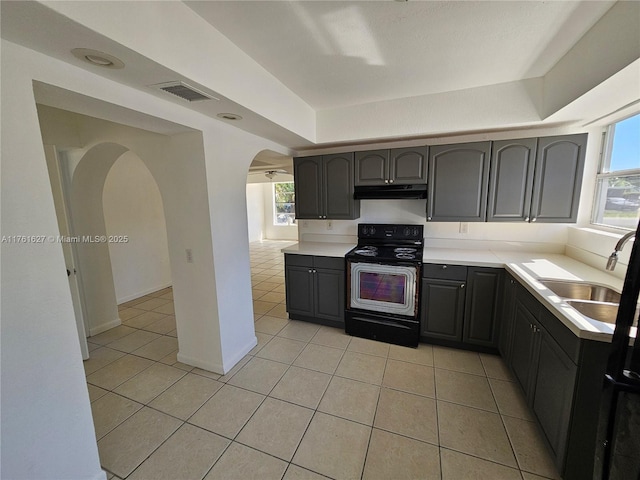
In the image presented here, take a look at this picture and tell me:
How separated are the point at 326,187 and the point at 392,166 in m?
0.82

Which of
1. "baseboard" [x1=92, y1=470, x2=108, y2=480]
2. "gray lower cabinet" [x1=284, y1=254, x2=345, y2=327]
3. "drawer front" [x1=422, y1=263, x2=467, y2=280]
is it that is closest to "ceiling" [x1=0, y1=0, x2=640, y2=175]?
"drawer front" [x1=422, y1=263, x2=467, y2=280]

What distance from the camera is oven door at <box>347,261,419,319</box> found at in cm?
273

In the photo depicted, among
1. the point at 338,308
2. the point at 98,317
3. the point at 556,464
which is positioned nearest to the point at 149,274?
the point at 98,317

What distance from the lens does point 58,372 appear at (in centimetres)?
129

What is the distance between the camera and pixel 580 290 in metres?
1.93

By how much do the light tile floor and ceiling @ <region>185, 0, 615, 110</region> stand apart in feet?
8.47

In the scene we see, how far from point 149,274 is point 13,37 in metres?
3.99

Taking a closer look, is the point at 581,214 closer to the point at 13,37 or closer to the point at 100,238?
the point at 13,37

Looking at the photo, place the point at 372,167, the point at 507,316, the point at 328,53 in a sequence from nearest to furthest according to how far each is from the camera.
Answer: the point at 328,53
the point at 507,316
the point at 372,167

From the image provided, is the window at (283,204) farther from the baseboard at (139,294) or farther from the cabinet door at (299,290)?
the cabinet door at (299,290)

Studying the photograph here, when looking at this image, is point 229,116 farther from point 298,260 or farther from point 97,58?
point 298,260

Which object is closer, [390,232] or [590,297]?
[590,297]

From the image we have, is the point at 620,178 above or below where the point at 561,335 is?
above

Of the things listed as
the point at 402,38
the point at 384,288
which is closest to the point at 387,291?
the point at 384,288
